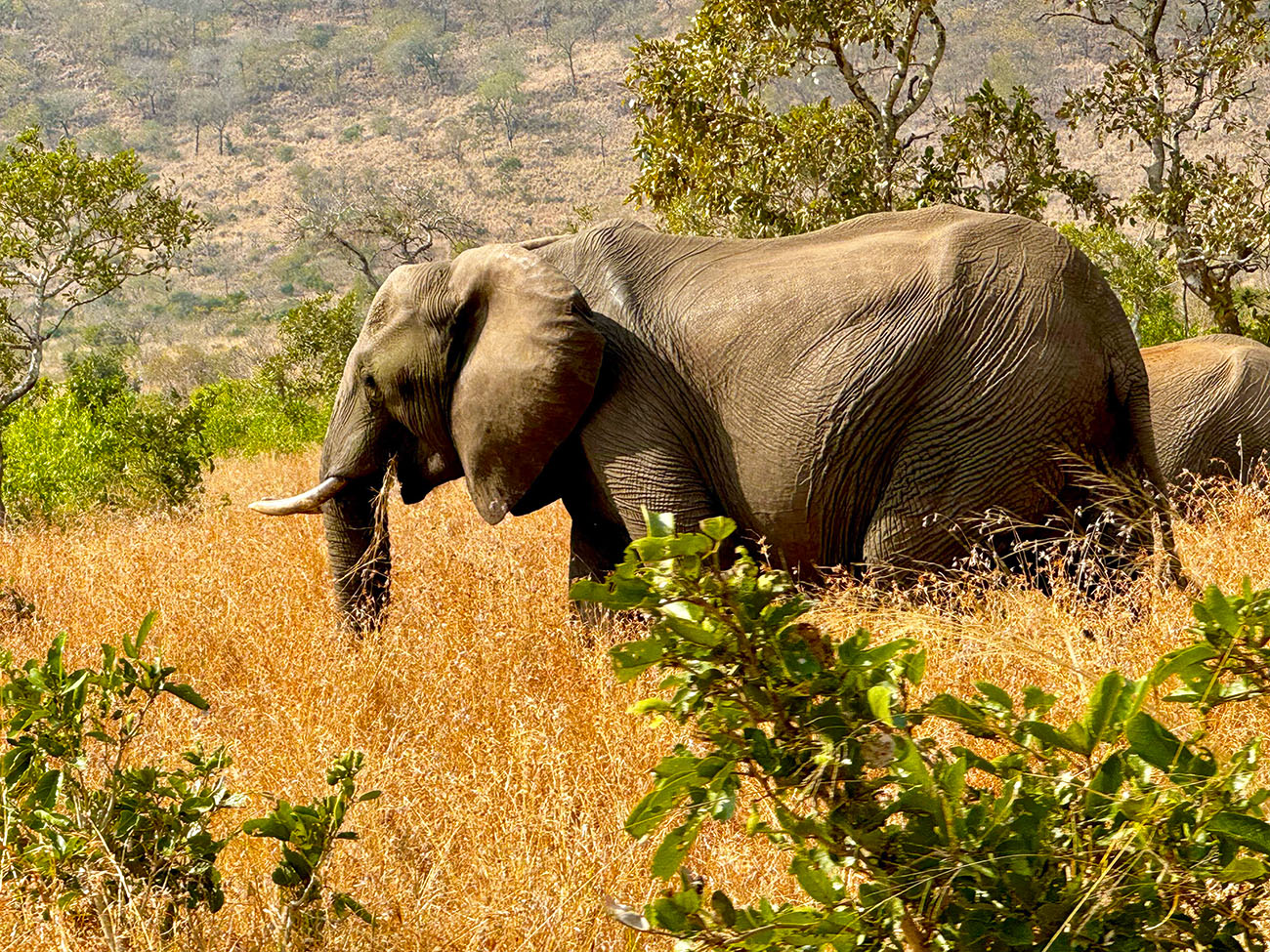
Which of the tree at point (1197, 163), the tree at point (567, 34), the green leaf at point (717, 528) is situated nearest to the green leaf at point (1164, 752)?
the green leaf at point (717, 528)

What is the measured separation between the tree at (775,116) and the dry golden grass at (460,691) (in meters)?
3.67

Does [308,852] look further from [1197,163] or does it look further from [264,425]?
[264,425]

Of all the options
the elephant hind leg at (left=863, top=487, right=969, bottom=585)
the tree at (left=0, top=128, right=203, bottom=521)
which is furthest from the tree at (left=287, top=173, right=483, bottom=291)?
the elephant hind leg at (left=863, top=487, right=969, bottom=585)

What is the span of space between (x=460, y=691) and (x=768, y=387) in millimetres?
1614

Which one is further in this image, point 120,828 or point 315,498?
point 315,498

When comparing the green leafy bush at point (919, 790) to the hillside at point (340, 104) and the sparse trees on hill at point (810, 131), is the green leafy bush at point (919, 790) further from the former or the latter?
the hillside at point (340, 104)

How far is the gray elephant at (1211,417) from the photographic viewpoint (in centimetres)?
743

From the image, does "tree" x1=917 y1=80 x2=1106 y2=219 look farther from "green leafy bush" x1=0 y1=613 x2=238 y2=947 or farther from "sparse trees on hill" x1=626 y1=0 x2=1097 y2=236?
"green leafy bush" x1=0 y1=613 x2=238 y2=947

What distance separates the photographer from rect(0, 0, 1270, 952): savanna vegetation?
62.8 inches

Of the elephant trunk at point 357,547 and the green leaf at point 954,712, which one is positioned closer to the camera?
the green leaf at point 954,712

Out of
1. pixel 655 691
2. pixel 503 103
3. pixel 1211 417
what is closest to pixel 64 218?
pixel 655 691

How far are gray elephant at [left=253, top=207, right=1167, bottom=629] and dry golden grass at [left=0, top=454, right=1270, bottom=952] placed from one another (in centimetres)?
40

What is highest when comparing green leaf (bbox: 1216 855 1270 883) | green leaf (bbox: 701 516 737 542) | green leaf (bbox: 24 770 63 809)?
green leaf (bbox: 701 516 737 542)

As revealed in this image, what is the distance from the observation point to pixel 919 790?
1.58m
